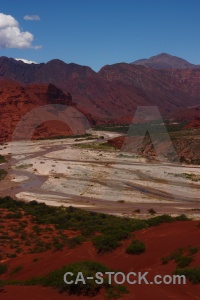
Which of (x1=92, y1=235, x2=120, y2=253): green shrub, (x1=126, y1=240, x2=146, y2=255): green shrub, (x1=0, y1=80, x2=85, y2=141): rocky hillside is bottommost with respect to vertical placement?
(x1=92, y1=235, x2=120, y2=253): green shrub

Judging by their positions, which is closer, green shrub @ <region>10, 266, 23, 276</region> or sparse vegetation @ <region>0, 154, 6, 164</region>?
green shrub @ <region>10, 266, 23, 276</region>

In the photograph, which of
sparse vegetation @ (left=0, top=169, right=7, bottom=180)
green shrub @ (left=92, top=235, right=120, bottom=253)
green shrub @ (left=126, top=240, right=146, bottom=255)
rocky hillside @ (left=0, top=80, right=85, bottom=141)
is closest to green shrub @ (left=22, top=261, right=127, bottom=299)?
green shrub @ (left=126, top=240, right=146, bottom=255)

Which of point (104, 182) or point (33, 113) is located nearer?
point (104, 182)

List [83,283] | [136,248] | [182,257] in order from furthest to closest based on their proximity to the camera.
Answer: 1. [136,248]
2. [182,257]
3. [83,283]

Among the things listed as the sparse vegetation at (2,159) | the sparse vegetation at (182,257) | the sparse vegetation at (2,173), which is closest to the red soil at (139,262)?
the sparse vegetation at (182,257)

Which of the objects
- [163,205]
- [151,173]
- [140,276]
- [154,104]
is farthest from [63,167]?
[154,104]

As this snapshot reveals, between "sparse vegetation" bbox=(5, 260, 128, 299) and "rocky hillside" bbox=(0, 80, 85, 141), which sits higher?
"rocky hillside" bbox=(0, 80, 85, 141)

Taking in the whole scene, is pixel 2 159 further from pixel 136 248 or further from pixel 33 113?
pixel 136 248

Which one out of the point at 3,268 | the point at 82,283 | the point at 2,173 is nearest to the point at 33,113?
the point at 2,173

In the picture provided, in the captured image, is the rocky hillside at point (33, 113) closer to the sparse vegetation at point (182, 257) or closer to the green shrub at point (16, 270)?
the green shrub at point (16, 270)

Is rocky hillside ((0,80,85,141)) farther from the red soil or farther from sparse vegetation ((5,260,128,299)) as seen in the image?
sparse vegetation ((5,260,128,299))

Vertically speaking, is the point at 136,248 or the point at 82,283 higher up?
the point at 82,283

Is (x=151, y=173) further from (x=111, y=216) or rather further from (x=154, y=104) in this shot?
(x=154, y=104)
